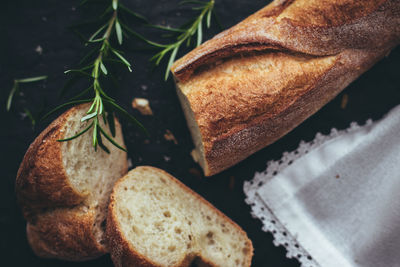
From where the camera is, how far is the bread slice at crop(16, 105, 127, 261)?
4.96 feet

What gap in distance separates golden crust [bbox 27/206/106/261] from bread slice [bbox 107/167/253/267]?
11 centimetres

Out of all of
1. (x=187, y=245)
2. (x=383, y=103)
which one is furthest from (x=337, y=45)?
(x=187, y=245)

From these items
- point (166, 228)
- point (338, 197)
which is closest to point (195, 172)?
point (166, 228)

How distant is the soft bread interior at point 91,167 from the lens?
1.58 meters

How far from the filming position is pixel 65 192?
5.11 feet

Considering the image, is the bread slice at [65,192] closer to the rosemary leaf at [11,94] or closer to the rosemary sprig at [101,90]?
the rosemary sprig at [101,90]

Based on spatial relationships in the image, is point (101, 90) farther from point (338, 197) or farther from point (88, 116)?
point (338, 197)

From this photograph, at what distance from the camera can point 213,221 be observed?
1760 millimetres

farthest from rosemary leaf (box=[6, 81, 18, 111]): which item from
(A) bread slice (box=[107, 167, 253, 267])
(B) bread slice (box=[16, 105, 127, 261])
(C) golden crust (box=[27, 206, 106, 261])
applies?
(A) bread slice (box=[107, 167, 253, 267])

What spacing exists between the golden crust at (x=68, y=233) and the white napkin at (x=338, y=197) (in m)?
0.92

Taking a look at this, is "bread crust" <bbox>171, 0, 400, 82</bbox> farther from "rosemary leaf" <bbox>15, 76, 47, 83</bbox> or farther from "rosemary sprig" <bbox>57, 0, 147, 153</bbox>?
"rosemary leaf" <bbox>15, 76, 47, 83</bbox>

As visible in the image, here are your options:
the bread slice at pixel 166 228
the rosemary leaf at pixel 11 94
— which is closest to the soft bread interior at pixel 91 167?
the bread slice at pixel 166 228

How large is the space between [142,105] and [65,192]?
65 centimetres

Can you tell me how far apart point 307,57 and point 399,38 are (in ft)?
1.87
